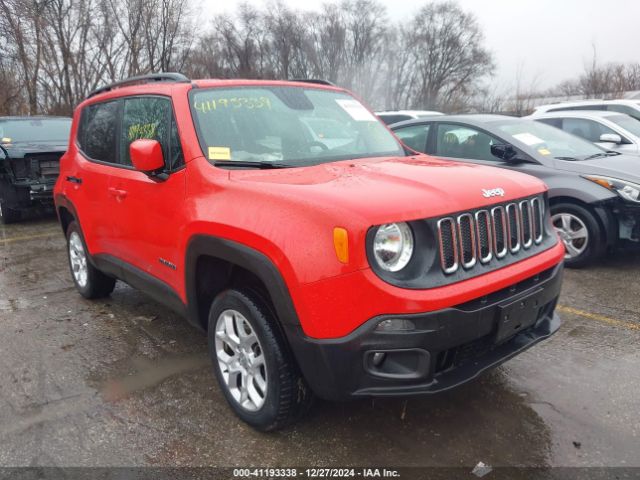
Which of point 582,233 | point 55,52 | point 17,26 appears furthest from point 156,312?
point 55,52

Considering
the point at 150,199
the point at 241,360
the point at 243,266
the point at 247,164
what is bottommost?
the point at 241,360

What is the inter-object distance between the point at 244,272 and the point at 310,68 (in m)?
49.1

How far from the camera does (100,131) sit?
413 cm

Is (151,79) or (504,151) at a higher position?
(151,79)

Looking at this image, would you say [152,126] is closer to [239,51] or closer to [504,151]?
[504,151]

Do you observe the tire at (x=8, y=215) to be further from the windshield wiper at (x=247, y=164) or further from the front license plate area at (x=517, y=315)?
the front license plate area at (x=517, y=315)

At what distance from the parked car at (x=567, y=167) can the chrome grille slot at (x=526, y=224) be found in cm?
282

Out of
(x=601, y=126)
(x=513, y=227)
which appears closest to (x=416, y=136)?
(x=601, y=126)

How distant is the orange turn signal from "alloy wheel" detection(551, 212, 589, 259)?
3864mm

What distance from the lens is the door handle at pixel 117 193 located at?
Answer: 3.56 m

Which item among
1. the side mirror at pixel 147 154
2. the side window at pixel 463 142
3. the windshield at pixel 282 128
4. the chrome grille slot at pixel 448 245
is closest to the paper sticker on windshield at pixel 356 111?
the windshield at pixel 282 128

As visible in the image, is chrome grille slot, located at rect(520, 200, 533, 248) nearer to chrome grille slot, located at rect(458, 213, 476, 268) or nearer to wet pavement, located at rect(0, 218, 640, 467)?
chrome grille slot, located at rect(458, 213, 476, 268)

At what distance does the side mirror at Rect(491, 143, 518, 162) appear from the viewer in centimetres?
555

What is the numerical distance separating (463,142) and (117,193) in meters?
4.07
